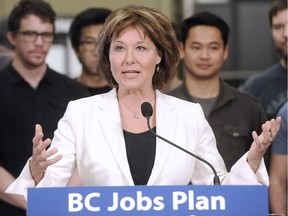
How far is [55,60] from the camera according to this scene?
755 cm

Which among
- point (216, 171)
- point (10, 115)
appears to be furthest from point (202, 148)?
point (10, 115)

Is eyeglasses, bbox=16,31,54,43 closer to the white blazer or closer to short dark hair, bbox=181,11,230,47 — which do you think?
short dark hair, bbox=181,11,230,47

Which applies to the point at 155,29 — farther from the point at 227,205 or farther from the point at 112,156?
the point at 227,205

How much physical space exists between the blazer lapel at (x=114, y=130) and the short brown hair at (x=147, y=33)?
0.13 metres

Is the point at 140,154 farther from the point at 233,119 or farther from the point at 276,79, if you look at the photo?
the point at 276,79

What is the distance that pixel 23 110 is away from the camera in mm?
4352

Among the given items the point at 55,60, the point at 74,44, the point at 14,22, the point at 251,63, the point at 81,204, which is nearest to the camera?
the point at 81,204

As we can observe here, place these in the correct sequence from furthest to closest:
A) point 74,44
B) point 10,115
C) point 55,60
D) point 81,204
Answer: point 55,60
point 74,44
point 10,115
point 81,204

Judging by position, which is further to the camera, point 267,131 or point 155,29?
point 155,29

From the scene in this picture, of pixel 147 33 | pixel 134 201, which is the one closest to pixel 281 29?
pixel 147 33

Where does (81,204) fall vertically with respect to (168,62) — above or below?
below

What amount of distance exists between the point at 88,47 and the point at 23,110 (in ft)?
2.75

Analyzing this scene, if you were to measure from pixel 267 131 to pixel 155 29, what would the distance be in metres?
0.60

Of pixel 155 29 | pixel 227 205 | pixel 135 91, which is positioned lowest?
pixel 227 205
